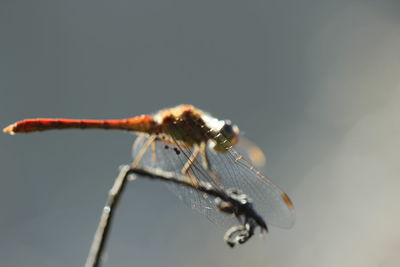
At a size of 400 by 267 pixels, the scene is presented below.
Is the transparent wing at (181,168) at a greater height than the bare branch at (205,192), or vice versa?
the transparent wing at (181,168)

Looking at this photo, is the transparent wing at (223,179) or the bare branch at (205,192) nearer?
the bare branch at (205,192)

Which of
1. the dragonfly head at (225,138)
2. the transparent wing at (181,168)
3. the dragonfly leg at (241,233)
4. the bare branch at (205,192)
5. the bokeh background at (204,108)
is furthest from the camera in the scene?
the bokeh background at (204,108)

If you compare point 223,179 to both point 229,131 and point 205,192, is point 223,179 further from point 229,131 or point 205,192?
point 229,131

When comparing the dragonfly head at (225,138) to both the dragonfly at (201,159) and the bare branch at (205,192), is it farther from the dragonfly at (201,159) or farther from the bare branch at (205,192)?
the bare branch at (205,192)

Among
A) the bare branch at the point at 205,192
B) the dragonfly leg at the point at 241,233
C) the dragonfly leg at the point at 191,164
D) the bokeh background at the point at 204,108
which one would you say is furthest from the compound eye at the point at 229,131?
the bokeh background at the point at 204,108

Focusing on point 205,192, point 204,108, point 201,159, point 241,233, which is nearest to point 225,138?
point 201,159

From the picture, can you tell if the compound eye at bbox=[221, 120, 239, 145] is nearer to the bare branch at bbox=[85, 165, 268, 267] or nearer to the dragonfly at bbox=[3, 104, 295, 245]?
the dragonfly at bbox=[3, 104, 295, 245]

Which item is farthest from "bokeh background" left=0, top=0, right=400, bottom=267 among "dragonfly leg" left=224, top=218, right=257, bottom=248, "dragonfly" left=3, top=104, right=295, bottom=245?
"dragonfly leg" left=224, top=218, right=257, bottom=248

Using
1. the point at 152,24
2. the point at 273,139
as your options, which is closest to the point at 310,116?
the point at 273,139
